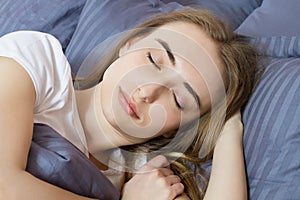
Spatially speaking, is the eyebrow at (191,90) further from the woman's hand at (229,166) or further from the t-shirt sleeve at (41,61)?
the t-shirt sleeve at (41,61)

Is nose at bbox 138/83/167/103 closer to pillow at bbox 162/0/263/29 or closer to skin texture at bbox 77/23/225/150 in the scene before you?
skin texture at bbox 77/23/225/150

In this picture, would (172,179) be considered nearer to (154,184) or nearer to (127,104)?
(154,184)

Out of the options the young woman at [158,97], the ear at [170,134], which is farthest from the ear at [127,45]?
the ear at [170,134]

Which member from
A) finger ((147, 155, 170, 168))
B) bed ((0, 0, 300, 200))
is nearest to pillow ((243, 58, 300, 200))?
bed ((0, 0, 300, 200))

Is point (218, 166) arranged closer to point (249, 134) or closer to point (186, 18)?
point (249, 134)

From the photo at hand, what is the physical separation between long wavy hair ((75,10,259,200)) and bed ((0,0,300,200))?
0.04 meters

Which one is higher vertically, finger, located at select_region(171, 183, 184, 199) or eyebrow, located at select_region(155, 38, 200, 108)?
eyebrow, located at select_region(155, 38, 200, 108)

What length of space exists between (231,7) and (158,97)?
52 cm

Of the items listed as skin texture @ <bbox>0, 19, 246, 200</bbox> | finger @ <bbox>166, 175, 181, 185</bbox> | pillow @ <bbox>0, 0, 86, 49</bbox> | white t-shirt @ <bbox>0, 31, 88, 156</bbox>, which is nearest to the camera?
skin texture @ <bbox>0, 19, 246, 200</bbox>

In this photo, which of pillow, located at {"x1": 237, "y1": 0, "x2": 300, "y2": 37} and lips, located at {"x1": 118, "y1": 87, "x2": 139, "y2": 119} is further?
pillow, located at {"x1": 237, "y1": 0, "x2": 300, "y2": 37}

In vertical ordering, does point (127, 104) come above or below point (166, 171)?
above

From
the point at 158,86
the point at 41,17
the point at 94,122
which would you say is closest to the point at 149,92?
the point at 158,86

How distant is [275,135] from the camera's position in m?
1.06

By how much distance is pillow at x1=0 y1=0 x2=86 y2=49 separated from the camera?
142cm
